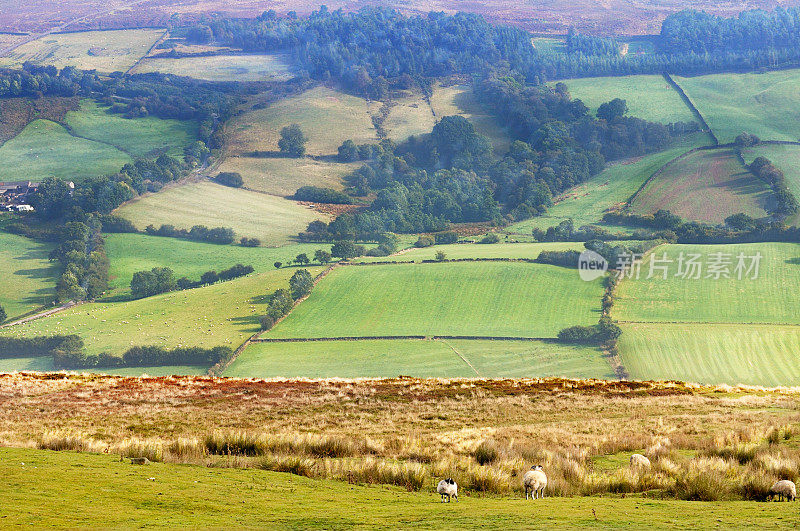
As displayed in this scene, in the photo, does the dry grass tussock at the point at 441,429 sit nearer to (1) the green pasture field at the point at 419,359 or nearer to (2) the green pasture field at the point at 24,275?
(1) the green pasture field at the point at 419,359

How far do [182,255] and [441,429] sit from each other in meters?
123

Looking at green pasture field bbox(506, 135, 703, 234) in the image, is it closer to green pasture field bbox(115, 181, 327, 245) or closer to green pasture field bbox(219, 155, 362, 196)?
green pasture field bbox(115, 181, 327, 245)

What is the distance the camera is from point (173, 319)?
342 feet

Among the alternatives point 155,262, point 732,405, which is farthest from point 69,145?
point 732,405

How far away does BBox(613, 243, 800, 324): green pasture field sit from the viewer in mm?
95312

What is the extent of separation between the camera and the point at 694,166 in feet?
559

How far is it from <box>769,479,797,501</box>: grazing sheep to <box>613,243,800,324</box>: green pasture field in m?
84.6

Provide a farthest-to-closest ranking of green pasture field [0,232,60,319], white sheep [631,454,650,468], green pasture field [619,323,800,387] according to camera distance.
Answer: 1. green pasture field [0,232,60,319]
2. green pasture field [619,323,800,387]
3. white sheep [631,454,650,468]

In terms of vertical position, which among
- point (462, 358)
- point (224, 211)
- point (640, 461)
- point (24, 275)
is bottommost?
point (24, 275)

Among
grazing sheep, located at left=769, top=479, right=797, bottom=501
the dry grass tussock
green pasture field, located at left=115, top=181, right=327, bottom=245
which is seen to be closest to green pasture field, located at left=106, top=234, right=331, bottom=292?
green pasture field, located at left=115, top=181, right=327, bottom=245

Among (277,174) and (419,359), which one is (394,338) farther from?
(277,174)

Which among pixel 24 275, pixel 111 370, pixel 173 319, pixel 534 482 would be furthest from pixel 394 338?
pixel 534 482

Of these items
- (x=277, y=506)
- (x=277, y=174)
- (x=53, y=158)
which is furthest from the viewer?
(x=277, y=174)

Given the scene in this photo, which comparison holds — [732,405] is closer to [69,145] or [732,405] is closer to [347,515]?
[347,515]
